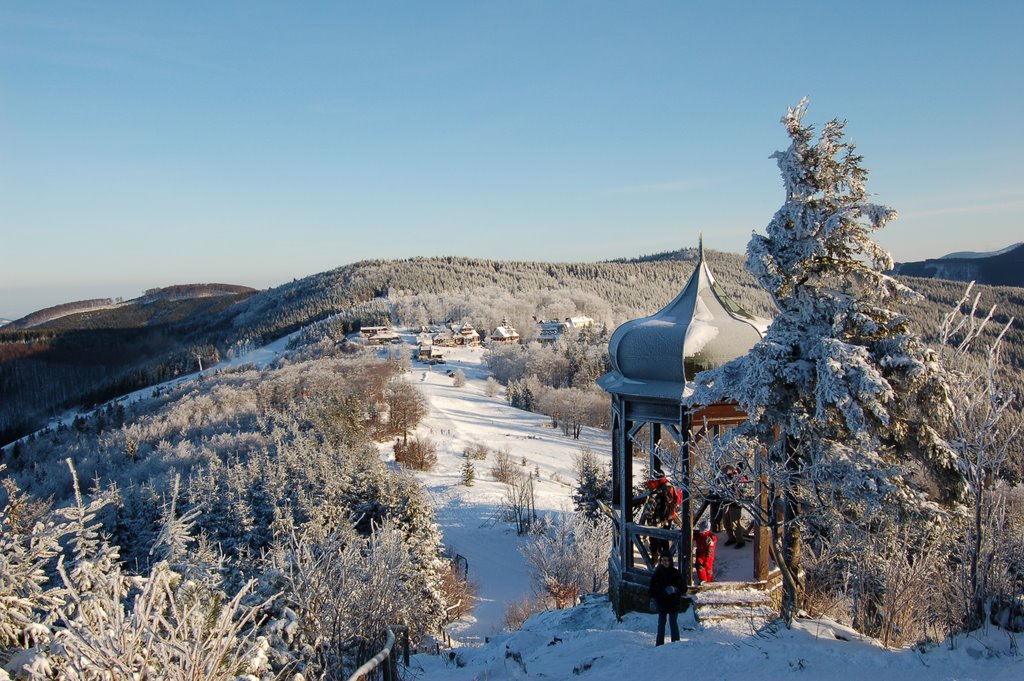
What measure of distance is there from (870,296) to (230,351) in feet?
392

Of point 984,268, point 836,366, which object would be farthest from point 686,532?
point 984,268

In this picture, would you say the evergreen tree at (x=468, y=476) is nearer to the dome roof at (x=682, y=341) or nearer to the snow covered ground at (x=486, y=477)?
the snow covered ground at (x=486, y=477)

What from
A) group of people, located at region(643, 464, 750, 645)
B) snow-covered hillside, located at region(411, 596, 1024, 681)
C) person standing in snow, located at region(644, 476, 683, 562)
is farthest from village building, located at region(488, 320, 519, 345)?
snow-covered hillside, located at region(411, 596, 1024, 681)

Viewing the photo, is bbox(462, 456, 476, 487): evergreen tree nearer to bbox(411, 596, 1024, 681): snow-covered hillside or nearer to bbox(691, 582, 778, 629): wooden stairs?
bbox(411, 596, 1024, 681): snow-covered hillside

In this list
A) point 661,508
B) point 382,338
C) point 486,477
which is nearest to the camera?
point 661,508

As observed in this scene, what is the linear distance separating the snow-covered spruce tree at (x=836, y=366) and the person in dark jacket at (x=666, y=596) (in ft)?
4.57

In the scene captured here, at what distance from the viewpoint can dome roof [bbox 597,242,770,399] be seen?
24.2ft

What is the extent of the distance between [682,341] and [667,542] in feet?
10.4

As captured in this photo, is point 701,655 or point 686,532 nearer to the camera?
point 701,655

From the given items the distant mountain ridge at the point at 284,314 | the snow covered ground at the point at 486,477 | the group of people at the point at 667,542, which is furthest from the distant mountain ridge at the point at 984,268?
the group of people at the point at 667,542

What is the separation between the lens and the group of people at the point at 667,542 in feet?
23.1

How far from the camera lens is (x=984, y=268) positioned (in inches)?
2571

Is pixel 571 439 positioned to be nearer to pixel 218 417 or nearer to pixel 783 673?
pixel 218 417

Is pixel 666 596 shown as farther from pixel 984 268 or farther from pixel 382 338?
pixel 382 338
